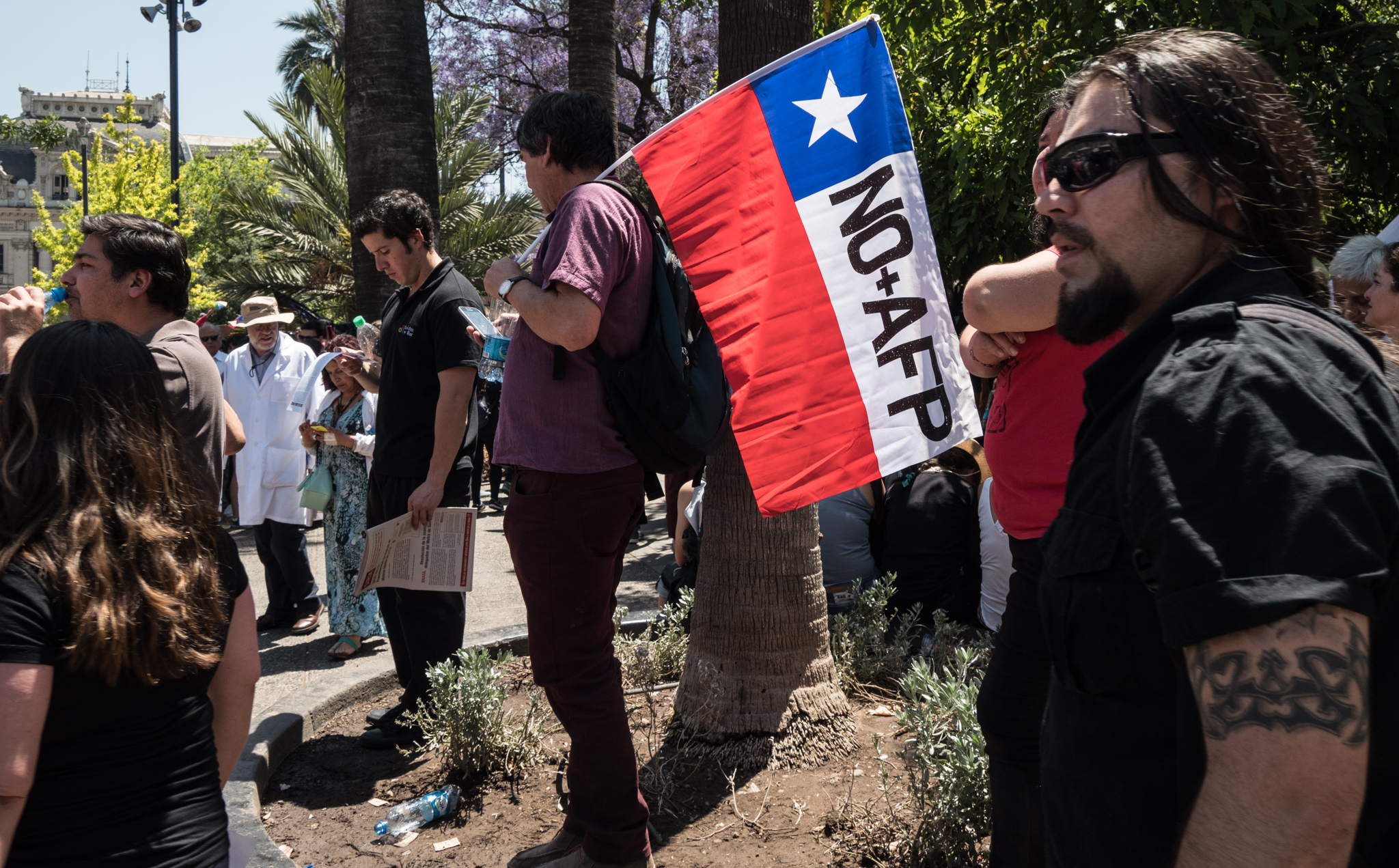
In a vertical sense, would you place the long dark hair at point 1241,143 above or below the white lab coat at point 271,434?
below

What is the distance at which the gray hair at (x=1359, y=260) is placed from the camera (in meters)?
4.71

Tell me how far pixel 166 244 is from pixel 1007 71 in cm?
470

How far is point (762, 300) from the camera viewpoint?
9.57ft

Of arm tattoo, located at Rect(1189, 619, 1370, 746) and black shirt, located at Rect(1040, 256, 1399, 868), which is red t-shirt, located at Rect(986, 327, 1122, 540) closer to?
black shirt, located at Rect(1040, 256, 1399, 868)

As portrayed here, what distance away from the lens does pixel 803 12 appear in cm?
374

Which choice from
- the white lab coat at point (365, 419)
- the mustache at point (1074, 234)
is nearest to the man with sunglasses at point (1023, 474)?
the mustache at point (1074, 234)

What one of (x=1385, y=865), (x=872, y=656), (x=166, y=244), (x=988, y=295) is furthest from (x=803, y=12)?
(x=1385, y=865)

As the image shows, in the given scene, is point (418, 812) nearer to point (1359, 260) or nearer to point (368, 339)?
point (368, 339)

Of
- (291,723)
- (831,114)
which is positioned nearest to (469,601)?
(291,723)

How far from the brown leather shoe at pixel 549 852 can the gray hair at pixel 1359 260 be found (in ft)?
13.4

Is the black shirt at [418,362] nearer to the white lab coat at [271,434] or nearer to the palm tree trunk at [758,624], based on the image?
the palm tree trunk at [758,624]

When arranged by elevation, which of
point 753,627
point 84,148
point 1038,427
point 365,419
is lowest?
point 753,627

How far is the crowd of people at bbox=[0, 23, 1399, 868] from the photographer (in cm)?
100

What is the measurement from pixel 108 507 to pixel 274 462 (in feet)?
17.4
